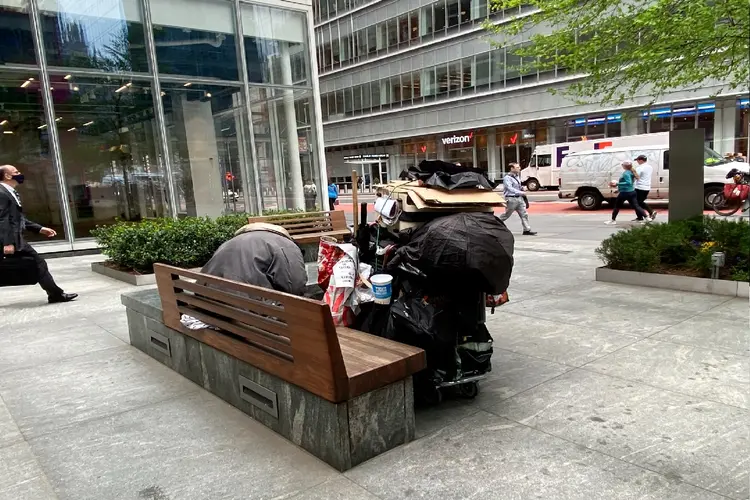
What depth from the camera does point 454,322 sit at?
333 cm

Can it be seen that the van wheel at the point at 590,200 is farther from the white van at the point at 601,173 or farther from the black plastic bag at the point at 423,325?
the black plastic bag at the point at 423,325

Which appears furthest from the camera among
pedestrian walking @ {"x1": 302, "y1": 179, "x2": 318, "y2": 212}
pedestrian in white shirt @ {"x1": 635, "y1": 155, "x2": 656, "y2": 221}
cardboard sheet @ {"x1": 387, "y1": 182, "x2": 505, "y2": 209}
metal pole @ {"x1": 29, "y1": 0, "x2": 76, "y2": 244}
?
pedestrian walking @ {"x1": 302, "y1": 179, "x2": 318, "y2": 212}

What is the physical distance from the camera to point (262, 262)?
372 centimetres

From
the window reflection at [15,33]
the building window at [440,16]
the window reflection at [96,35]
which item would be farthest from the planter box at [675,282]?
the building window at [440,16]

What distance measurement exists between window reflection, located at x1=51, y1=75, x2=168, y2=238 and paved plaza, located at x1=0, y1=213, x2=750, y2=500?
379 inches

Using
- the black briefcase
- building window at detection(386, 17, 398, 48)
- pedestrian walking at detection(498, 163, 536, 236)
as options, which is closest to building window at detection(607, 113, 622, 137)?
building window at detection(386, 17, 398, 48)

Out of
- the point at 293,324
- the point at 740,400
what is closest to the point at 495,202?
the point at 293,324

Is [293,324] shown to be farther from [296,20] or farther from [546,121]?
[546,121]

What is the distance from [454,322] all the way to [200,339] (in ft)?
6.30

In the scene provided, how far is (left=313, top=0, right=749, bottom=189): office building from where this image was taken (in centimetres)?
3382

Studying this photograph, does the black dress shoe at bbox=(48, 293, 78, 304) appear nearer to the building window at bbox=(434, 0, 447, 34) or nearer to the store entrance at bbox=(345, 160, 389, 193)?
the building window at bbox=(434, 0, 447, 34)

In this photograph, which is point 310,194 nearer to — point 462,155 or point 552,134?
point 552,134

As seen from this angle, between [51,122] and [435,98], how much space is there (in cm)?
3280

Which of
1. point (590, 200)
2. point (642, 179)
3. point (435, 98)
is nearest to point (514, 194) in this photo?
point (642, 179)
